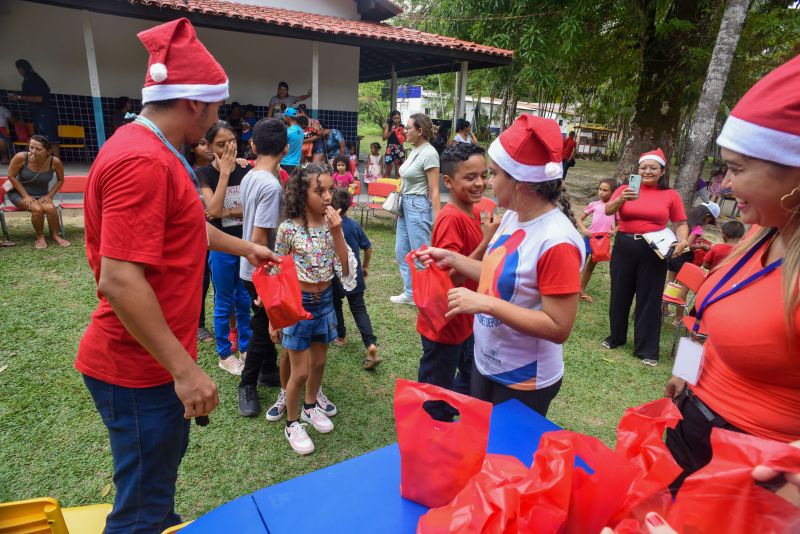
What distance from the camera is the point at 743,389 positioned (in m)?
1.32

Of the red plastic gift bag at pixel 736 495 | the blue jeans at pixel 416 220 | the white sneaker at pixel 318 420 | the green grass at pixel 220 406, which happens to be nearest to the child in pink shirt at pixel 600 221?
the green grass at pixel 220 406

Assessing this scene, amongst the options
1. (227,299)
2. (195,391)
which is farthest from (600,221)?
(195,391)

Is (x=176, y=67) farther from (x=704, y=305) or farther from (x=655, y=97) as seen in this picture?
(x=655, y=97)

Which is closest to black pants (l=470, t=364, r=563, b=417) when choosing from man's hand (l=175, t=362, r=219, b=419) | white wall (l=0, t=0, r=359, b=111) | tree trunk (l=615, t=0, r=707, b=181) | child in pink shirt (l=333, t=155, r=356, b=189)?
man's hand (l=175, t=362, r=219, b=419)

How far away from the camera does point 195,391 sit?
1.43 m

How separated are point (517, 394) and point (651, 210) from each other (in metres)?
3.10

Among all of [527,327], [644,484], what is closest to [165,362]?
[527,327]

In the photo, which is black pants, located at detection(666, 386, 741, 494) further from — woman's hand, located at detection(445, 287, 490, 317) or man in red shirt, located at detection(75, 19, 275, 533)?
man in red shirt, located at detection(75, 19, 275, 533)

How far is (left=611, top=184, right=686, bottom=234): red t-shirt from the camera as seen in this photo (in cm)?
416

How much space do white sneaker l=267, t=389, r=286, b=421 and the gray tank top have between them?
5.75 metres

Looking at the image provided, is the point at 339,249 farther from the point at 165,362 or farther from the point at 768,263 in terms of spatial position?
the point at 768,263

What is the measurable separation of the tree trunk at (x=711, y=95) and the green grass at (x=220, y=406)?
8.85ft

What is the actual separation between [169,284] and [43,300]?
4.38 m

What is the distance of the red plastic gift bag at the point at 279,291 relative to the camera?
2.29 metres
